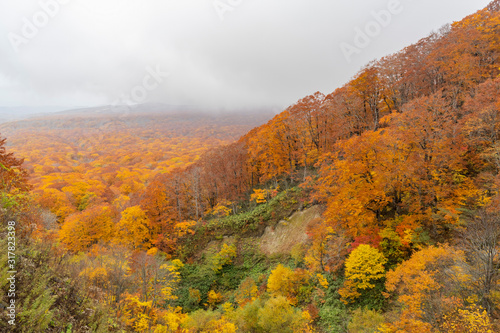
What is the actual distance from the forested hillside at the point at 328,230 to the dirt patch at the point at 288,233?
18cm

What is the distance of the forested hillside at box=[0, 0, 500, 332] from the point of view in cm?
985

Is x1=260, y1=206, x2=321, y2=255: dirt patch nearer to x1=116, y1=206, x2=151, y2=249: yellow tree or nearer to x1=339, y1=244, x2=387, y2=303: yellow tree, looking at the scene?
x1=339, y1=244, x2=387, y2=303: yellow tree

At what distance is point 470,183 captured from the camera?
15.4m

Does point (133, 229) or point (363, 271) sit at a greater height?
point (133, 229)

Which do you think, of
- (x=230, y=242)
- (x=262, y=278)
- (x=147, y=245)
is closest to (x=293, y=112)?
(x=230, y=242)

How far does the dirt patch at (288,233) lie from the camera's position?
83.4 ft

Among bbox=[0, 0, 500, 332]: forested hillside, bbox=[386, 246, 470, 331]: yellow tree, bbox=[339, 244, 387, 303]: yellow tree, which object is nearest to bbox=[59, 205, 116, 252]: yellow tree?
bbox=[0, 0, 500, 332]: forested hillside

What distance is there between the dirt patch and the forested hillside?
0.18m

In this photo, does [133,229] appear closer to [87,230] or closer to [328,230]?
[87,230]

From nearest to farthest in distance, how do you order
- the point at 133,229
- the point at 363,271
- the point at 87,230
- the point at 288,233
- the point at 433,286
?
the point at 433,286 < the point at 363,271 < the point at 288,233 < the point at 133,229 < the point at 87,230

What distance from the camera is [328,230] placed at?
19.6 m

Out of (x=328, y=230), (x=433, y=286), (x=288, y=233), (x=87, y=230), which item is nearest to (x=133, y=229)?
(x=87, y=230)

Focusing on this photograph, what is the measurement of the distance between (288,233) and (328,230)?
786 cm

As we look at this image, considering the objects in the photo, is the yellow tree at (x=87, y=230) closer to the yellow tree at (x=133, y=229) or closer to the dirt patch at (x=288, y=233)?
the yellow tree at (x=133, y=229)
